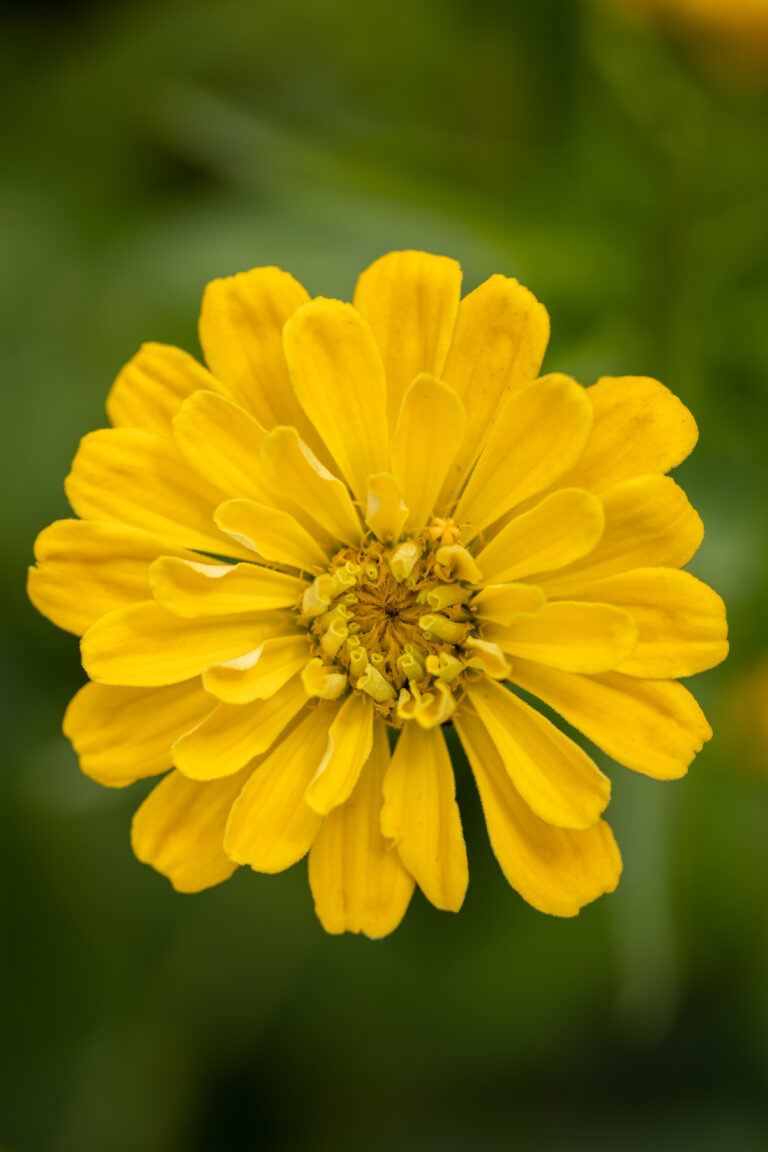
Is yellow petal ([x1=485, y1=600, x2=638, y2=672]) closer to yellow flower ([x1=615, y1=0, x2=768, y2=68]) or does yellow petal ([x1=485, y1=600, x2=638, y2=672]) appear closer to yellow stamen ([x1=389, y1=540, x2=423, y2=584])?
yellow stamen ([x1=389, y1=540, x2=423, y2=584])

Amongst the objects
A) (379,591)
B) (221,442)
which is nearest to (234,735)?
(379,591)

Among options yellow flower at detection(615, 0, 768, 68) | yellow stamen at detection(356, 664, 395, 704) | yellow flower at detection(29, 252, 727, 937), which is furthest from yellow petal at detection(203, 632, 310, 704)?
yellow flower at detection(615, 0, 768, 68)

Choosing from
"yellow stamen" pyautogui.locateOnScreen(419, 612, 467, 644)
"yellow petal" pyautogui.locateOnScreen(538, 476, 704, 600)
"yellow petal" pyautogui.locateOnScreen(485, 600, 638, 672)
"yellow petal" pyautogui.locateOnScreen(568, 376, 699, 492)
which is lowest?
"yellow stamen" pyautogui.locateOnScreen(419, 612, 467, 644)

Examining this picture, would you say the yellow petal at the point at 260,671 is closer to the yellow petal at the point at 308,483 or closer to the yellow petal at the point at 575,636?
the yellow petal at the point at 308,483

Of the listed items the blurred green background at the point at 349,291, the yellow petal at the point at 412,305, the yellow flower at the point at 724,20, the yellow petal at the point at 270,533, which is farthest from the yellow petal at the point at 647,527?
the yellow flower at the point at 724,20

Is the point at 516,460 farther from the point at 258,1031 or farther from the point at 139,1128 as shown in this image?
the point at 139,1128

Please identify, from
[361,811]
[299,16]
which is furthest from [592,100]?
[361,811]
